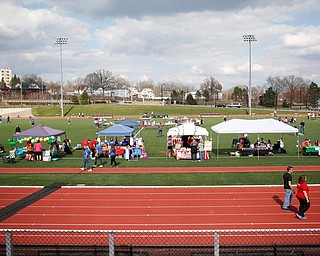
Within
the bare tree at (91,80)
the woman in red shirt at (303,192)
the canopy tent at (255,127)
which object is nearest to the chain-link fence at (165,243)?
the woman in red shirt at (303,192)

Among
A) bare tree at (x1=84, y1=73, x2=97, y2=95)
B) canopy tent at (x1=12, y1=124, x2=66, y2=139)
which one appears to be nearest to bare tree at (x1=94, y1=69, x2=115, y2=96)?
bare tree at (x1=84, y1=73, x2=97, y2=95)

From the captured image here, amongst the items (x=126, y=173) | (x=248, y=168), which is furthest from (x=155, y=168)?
(x=248, y=168)

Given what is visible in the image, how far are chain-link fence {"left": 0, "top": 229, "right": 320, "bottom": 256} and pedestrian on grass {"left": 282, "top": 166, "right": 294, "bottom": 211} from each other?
6.86ft

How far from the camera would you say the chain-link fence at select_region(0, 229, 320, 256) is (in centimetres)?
758

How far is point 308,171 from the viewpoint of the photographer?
19.1 meters

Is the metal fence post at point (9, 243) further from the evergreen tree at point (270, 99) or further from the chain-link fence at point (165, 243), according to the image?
the evergreen tree at point (270, 99)

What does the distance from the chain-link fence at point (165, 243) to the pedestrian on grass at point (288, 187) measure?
2092 mm

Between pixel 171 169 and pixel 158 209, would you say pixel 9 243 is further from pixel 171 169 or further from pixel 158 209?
pixel 171 169

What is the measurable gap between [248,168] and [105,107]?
75241 mm

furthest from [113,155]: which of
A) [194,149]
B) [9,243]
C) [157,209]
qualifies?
[9,243]

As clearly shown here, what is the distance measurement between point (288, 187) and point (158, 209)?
15.4 ft

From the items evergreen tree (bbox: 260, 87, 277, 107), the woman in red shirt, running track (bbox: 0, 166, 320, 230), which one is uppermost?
evergreen tree (bbox: 260, 87, 277, 107)

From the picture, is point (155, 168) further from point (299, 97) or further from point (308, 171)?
point (299, 97)

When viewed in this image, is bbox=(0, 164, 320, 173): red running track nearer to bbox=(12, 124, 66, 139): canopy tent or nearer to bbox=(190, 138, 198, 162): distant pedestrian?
bbox=(190, 138, 198, 162): distant pedestrian
